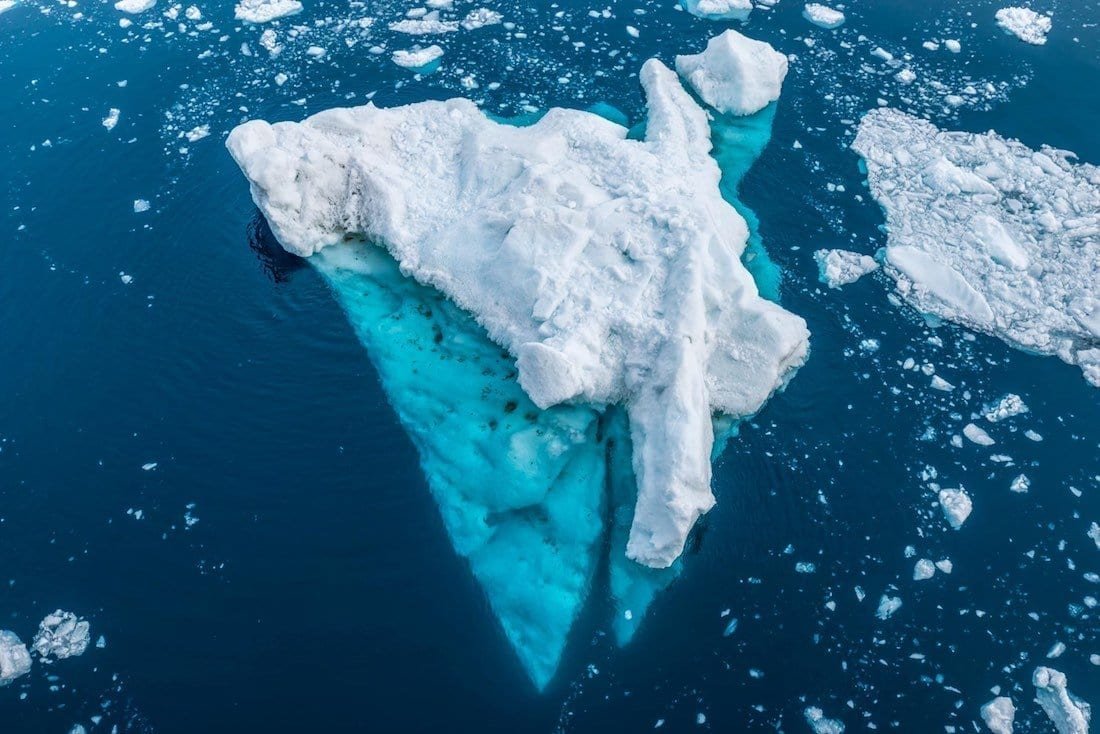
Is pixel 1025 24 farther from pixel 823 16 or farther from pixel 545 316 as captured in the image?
pixel 545 316

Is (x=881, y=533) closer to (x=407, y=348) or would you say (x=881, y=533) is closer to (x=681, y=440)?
(x=681, y=440)

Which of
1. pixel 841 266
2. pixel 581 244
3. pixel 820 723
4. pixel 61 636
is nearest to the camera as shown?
pixel 820 723

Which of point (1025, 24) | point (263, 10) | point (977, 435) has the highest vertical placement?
point (1025, 24)

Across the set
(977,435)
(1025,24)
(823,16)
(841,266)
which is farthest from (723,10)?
(977,435)

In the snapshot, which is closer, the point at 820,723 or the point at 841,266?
the point at 820,723

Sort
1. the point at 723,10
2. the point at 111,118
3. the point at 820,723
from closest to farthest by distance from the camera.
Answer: the point at 820,723, the point at 111,118, the point at 723,10

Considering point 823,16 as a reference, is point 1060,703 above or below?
below

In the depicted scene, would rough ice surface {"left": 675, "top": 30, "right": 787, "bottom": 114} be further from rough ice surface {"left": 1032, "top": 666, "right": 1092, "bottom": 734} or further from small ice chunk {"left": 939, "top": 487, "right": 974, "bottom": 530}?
rough ice surface {"left": 1032, "top": 666, "right": 1092, "bottom": 734}

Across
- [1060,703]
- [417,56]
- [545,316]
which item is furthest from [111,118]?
[1060,703]
